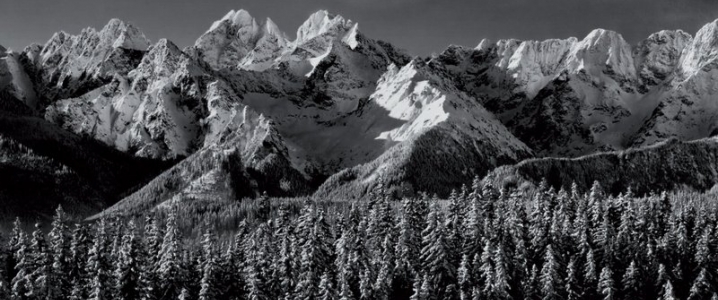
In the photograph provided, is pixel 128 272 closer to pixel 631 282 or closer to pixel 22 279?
pixel 22 279

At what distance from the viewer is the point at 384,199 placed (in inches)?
6609

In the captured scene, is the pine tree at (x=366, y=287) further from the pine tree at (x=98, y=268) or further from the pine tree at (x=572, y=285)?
the pine tree at (x=98, y=268)

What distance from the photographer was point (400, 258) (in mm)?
150125

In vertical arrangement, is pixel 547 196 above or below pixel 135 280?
above

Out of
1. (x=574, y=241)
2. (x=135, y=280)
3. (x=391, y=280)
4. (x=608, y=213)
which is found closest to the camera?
(x=135, y=280)

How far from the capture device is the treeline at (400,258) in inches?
5271

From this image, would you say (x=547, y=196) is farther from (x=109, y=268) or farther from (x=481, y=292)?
(x=109, y=268)

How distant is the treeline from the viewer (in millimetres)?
133875

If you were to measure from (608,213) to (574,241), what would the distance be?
16083 mm

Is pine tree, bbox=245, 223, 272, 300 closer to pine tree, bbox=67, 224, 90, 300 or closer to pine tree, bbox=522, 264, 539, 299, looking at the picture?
pine tree, bbox=67, 224, 90, 300

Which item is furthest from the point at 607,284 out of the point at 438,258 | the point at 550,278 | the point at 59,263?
the point at 59,263

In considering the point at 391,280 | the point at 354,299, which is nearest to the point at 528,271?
the point at 391,280

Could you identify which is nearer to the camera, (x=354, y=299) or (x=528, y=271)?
(x=354, y=299)

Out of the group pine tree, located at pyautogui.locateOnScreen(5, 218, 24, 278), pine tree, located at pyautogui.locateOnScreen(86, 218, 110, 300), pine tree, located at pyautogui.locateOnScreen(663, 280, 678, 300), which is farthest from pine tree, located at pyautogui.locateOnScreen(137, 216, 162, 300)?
pine tree, located at pyautogui.locateOnScreen(663, 280, 678, 300)
